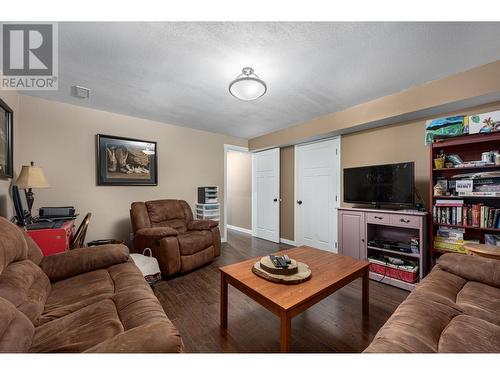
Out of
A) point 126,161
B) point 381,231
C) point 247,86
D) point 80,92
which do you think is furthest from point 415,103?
point 126,161

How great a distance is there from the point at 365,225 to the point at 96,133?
3.89 meters

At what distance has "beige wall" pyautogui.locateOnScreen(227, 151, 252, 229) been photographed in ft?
16.9

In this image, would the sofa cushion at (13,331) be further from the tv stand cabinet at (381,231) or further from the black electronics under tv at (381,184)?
the black electronics under tv at (381,184)

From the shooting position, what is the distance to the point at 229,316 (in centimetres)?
178

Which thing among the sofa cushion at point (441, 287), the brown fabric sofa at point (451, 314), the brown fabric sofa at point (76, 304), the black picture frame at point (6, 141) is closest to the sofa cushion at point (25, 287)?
the brown fabric sofa at point (76, 304)

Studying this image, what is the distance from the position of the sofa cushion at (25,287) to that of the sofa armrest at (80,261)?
5.7 inches

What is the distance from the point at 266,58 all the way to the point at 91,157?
2.72m

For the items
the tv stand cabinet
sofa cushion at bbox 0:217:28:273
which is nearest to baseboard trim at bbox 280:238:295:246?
the tv stand cabinet

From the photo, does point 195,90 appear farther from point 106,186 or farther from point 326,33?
point 106,186

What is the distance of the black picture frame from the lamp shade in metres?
0.12

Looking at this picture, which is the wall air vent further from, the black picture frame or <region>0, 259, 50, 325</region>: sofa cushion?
<region>0, 259, 50, 325</region>: sofa cushion

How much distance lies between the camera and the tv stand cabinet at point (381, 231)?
2.22 meters

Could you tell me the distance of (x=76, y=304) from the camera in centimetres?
117
